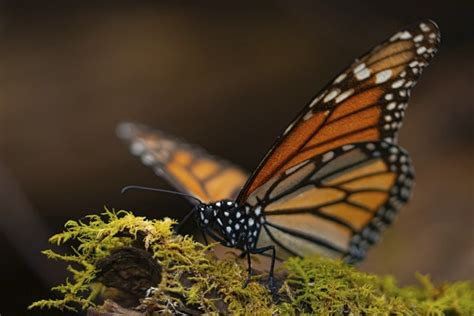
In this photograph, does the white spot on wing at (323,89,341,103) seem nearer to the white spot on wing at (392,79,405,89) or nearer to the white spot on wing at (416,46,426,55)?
the white spot on wing at (392,79,405,89)

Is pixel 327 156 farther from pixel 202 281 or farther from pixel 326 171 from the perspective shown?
Answer: pixel 202 281

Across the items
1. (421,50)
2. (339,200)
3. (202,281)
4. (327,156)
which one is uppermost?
(421,50)

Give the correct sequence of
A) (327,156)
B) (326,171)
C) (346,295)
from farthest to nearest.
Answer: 1. (326,171)
2. (327,156)
3. (346,295)

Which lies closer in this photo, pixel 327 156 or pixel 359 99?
pixel 359 99

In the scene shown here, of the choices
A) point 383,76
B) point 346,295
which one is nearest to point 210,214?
point 346,295

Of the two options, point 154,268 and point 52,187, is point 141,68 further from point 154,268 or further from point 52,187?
point 154,268

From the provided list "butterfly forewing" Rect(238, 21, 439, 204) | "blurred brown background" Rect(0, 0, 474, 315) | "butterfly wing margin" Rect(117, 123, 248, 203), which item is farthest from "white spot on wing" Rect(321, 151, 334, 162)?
"blurred brown background" Rect(0, 0, 474, 315)
